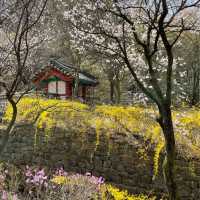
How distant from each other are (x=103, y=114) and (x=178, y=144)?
8.44 feet

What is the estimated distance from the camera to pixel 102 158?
28.5 ft

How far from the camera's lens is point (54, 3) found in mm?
15164

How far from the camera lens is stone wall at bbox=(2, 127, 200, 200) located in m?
7.88

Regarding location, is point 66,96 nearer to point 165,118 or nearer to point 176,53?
point 176,53

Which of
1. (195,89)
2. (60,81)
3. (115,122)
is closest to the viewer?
(115,122)

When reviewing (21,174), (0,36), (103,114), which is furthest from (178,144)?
(0,36)

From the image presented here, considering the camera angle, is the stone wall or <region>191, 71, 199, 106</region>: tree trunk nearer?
the stone wall

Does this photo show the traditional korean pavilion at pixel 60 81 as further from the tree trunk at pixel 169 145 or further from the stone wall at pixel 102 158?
the tree trunk at pixel 169 145

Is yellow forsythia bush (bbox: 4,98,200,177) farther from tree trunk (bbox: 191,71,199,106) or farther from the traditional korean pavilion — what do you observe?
tree trunk (bbox: 191,71,199,106)

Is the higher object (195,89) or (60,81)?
(60,81)

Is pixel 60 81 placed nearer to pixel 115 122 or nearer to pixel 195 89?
pixel 195 89

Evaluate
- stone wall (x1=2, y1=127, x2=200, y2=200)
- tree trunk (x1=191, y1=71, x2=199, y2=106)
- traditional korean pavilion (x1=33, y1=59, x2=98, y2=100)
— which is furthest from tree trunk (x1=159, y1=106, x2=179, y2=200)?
tree trunk (x1=191, y1=71, x2=199, y2=106)

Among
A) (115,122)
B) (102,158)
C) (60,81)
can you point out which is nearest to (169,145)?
(102,158)

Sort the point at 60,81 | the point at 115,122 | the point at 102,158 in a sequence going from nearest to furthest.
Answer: the point at 102,158 → the point at 115,122 → the point at 60,81
